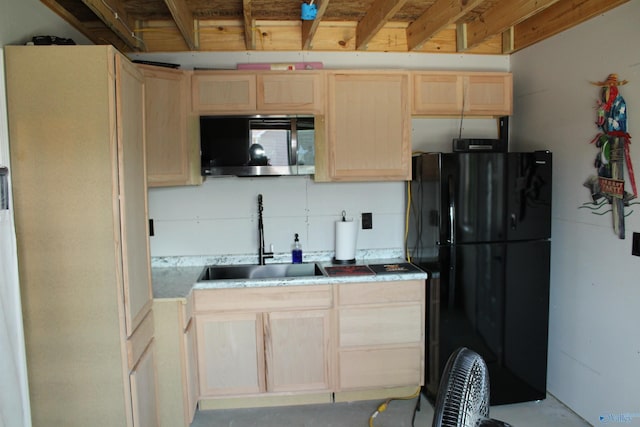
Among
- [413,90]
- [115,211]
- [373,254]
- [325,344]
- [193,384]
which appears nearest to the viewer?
[115,211]

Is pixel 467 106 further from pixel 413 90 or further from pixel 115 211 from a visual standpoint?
pixel 115 211

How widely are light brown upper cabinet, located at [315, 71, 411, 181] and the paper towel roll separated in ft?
1.17

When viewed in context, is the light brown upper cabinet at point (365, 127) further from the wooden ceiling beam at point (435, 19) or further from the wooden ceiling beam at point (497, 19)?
the wooden ceiling beam at point (497, 19)

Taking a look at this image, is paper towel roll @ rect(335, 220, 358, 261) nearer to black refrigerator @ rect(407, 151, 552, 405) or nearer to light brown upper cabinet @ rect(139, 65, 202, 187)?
black refrigerator @ rect(407, 151, 552, 405)

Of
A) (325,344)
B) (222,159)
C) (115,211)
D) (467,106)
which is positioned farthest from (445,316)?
(115,211)

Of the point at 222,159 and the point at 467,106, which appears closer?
the point at 222,159

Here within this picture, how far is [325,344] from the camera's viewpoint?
2.66 metres

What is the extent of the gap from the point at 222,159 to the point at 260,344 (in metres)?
1.16

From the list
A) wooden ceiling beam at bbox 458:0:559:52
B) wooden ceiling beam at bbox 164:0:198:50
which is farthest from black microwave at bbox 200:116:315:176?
wooden ceiling beam at bbox 458:0:559:52

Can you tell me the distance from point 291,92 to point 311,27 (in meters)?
0.40

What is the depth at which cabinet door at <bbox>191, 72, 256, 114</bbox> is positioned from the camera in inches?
105

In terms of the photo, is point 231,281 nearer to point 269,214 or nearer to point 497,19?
point 269,214

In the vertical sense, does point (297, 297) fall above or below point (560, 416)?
above

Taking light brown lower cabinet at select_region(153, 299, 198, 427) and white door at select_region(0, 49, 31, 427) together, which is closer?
white door at select_region(0, 49, 31, 427)
